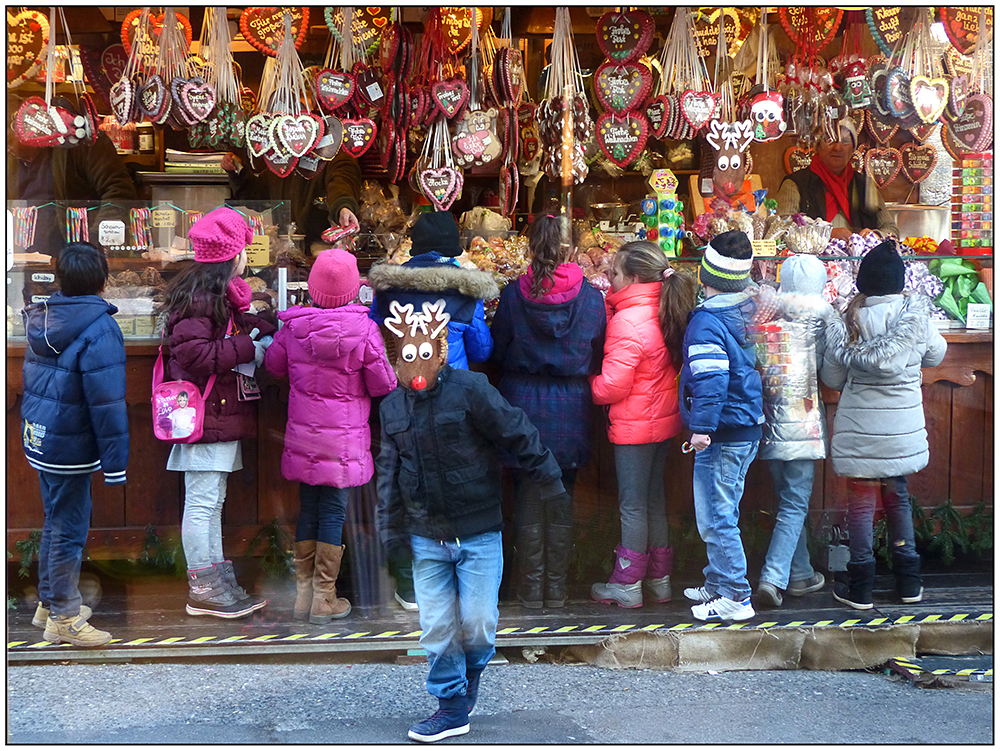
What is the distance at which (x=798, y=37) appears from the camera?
6.23 meters

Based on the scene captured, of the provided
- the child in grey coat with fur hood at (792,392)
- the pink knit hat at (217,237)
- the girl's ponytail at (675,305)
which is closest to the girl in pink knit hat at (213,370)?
the pink knit hat at (217,237)

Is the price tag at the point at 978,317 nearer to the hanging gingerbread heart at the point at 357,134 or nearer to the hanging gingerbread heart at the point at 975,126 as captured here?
the hanging gingerbread heart at the point at 975,126

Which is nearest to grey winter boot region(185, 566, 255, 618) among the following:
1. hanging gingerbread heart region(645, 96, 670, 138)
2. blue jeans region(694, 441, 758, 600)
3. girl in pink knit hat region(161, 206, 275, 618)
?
girl in pink knit hat region(161, 206, 275, 618)

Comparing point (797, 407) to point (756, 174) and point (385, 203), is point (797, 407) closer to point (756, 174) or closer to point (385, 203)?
point (756, 174)

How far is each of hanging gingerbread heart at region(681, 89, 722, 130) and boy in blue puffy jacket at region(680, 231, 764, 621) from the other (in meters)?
1.25

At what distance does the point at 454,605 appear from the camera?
158 inches

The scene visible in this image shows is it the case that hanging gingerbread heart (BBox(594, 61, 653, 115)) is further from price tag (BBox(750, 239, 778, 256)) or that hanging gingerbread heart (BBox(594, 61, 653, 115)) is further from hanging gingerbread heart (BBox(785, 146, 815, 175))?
hanging gingerbread heart (BBox(785, 146, 815, 175))

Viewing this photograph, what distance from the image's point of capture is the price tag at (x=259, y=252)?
18.6 feet

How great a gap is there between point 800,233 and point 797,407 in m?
1.33

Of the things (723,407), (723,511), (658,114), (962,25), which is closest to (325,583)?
(723,511)

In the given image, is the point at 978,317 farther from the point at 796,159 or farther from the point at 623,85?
the point at 623,85

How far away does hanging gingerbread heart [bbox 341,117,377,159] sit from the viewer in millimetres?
5961

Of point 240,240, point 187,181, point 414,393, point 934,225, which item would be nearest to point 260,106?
point 187,181

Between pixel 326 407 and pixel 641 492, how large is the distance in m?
1.62
